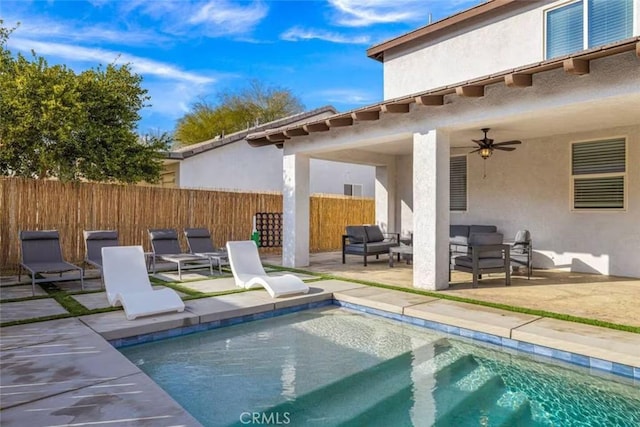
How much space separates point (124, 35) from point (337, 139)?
863 centimetres

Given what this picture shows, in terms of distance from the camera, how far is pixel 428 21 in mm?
12695

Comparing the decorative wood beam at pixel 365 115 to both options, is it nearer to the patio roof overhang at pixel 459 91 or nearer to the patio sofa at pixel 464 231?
the patio roof overhang at pixel 459 91

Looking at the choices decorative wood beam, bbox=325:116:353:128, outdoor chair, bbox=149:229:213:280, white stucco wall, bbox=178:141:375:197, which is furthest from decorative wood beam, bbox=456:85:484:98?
white stucco wall, bbox=178:141:375:197

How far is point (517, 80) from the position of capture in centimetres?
638

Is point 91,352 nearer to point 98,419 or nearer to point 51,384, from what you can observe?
point 51,384

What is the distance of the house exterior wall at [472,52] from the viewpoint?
10.3 metres

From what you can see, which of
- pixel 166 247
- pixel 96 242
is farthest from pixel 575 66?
pixel 96 242

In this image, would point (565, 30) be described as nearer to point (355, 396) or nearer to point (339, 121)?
point (339, 121)

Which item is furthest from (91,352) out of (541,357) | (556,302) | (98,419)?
(556,302)

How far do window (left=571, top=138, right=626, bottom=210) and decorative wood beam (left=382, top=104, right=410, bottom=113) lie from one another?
16.5ft

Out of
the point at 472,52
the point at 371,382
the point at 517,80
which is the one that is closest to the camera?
the point at 371,382

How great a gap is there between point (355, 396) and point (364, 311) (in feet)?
10.2

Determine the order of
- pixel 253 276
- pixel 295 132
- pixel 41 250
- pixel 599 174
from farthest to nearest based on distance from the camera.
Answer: pixel 295 132 → pixel 599 174 → pixel 41 250 → pixel 253 276

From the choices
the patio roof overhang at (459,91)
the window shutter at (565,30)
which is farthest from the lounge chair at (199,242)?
the window shutter at (565,30)
